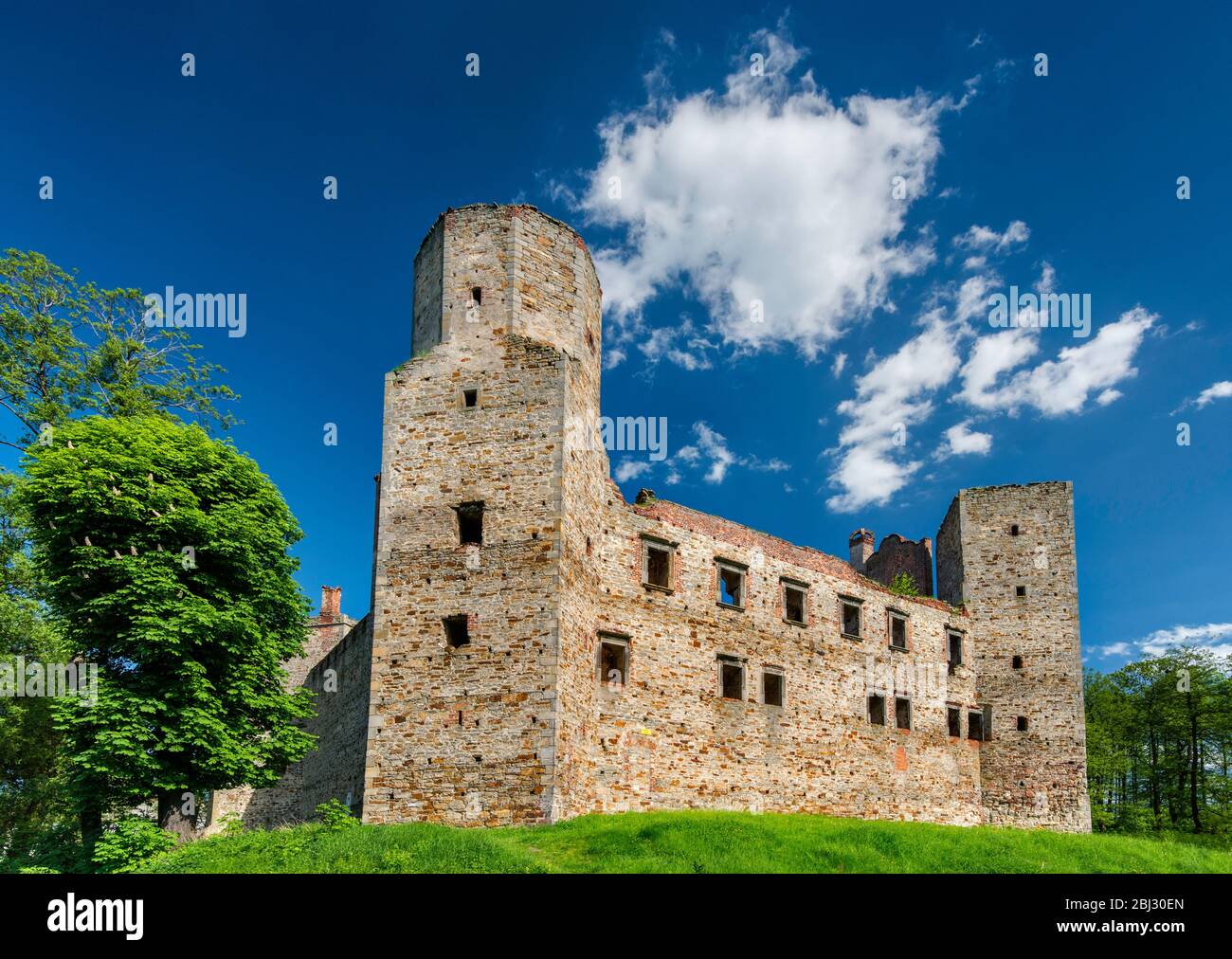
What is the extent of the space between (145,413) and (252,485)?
673 cm

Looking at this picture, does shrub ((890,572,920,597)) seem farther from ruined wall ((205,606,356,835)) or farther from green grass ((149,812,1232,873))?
ruined wall ((205,606,356,835))

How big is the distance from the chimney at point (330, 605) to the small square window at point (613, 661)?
85.8ft

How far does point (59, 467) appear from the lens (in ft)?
70.3

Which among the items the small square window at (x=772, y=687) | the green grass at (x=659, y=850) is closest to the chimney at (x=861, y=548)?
the small square window at (x=772, y=687)

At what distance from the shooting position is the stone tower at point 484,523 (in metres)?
21.4

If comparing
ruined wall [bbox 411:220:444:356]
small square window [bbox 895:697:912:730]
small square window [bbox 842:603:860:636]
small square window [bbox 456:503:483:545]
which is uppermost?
ruined wall [bbox 411:220:444:356]

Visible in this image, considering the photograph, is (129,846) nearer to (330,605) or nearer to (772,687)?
(772,687)

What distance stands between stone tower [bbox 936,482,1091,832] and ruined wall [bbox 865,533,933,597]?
2.10 metres

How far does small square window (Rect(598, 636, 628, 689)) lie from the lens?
25750 millimetres

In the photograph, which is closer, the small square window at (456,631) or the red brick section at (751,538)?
the small square window at (456,631)

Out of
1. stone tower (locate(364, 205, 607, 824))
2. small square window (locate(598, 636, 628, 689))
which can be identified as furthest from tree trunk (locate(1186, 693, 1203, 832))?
stone tower (locate(364, 205, 607, 824))

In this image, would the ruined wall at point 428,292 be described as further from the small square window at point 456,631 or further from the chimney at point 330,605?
the chimney at point 330,605
